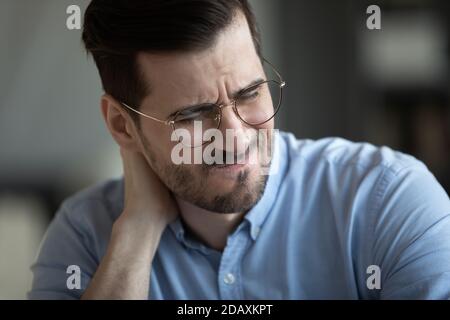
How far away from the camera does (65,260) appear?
0.94 metres

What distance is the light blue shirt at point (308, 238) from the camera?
0.77 m

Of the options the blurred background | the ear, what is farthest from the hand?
the blurred background

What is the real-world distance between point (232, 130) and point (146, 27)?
0.17 m

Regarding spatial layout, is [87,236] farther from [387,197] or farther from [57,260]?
[387,197]

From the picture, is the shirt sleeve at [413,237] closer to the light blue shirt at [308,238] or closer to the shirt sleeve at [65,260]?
the light blue shirt at [308,238]

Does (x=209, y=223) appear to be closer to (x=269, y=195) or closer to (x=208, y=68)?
(x=269, y=195)

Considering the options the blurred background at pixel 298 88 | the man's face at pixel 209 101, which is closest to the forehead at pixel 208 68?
the man's face at pixel 209 101

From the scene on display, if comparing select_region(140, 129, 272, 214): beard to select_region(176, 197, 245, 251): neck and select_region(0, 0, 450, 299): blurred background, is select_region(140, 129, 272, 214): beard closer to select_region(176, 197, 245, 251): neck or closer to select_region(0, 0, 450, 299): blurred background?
select_region(176, 197, 245, 251): neck

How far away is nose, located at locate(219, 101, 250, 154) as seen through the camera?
78 cm

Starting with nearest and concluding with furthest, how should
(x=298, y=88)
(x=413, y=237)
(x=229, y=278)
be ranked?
(x=413, y=237), (x=229, y=278), (x=298, y=88)

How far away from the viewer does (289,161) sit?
963 millimetres

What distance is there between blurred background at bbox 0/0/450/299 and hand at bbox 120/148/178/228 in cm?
70

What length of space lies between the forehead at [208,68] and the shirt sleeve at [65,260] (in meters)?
Answer: 0.30

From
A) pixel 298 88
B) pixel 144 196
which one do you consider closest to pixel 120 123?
pixel 144 196
